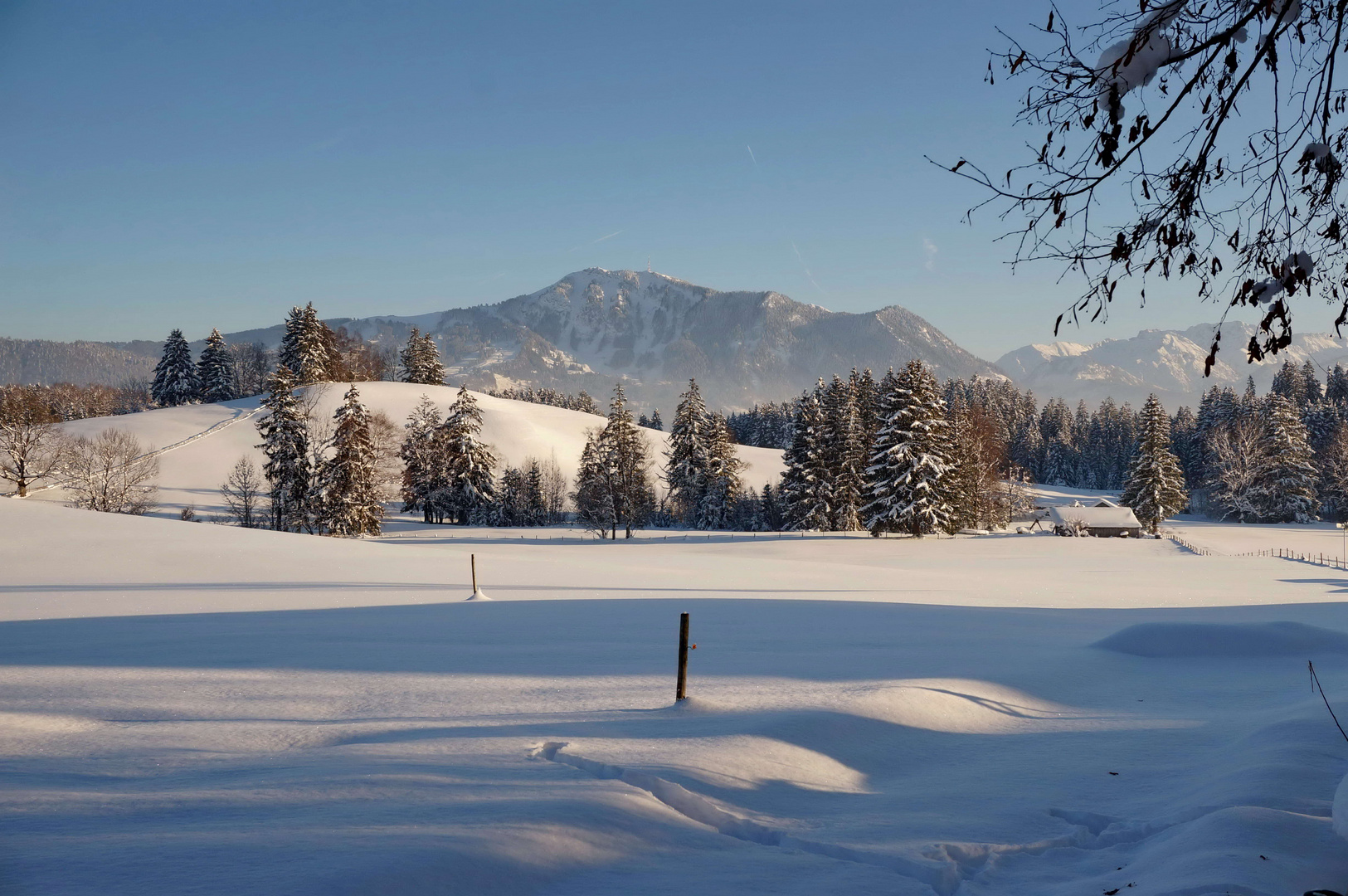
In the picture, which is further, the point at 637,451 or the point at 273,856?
the point at 637,451

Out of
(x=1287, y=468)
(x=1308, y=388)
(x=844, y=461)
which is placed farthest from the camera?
(x=1308, y=388)

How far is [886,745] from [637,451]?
2003 inches

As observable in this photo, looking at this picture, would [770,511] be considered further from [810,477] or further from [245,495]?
[245,495]

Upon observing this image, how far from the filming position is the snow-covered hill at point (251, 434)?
212 ft

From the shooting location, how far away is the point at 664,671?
1032cm

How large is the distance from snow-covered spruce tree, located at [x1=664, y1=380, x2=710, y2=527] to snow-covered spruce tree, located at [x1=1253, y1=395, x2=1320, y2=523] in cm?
5446

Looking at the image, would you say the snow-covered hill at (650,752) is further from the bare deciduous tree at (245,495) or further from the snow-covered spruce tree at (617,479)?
the snow-covered spruce tree at (617,479)

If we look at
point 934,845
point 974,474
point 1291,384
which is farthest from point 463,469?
point 1291,384

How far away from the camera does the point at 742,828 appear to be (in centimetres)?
521

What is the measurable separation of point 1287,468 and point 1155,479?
1803 centimetres

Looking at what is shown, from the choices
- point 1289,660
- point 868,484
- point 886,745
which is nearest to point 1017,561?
point 868,484

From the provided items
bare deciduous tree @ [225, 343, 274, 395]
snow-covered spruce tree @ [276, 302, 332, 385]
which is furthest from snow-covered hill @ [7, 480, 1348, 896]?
bare deciduous tree @ [225, 343, 274, 395]

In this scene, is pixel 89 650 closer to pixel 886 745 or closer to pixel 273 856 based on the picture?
pixel 273 856

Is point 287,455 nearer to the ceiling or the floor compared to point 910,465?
nearer to the floor
